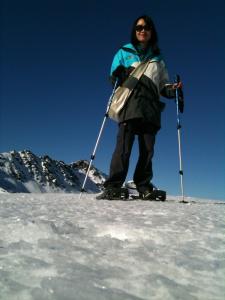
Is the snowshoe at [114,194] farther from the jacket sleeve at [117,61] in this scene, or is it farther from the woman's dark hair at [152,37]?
the woman's dark hair at [152,37]

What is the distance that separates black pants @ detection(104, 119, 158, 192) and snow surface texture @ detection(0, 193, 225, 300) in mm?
2852

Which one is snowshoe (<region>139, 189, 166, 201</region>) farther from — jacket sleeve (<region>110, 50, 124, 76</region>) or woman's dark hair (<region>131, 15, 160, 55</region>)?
woman's dark hair (<region>131, 15, 160, 55</region>)

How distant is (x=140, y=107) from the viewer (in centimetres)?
620

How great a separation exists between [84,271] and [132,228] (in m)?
0.96

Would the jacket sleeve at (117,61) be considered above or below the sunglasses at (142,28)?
below

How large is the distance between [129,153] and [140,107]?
35.0 inches

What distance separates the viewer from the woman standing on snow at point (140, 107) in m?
6.05

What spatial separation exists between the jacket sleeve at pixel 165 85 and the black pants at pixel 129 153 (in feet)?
3.02

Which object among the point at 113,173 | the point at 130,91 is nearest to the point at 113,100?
the point at 130,91

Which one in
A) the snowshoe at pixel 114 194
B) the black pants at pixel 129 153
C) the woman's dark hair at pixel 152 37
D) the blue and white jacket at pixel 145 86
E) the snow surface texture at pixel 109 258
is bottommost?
the snow surface texture at pixel 109 258

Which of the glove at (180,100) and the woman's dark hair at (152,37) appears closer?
the woman's dark hair at (152,37)

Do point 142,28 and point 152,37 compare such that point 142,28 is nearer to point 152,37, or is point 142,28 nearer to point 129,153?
point 152,37

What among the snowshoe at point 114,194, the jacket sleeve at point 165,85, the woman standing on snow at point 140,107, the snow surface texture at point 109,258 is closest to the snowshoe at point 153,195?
the woman standing on snow at point 140,107

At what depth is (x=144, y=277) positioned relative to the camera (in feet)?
5.77
